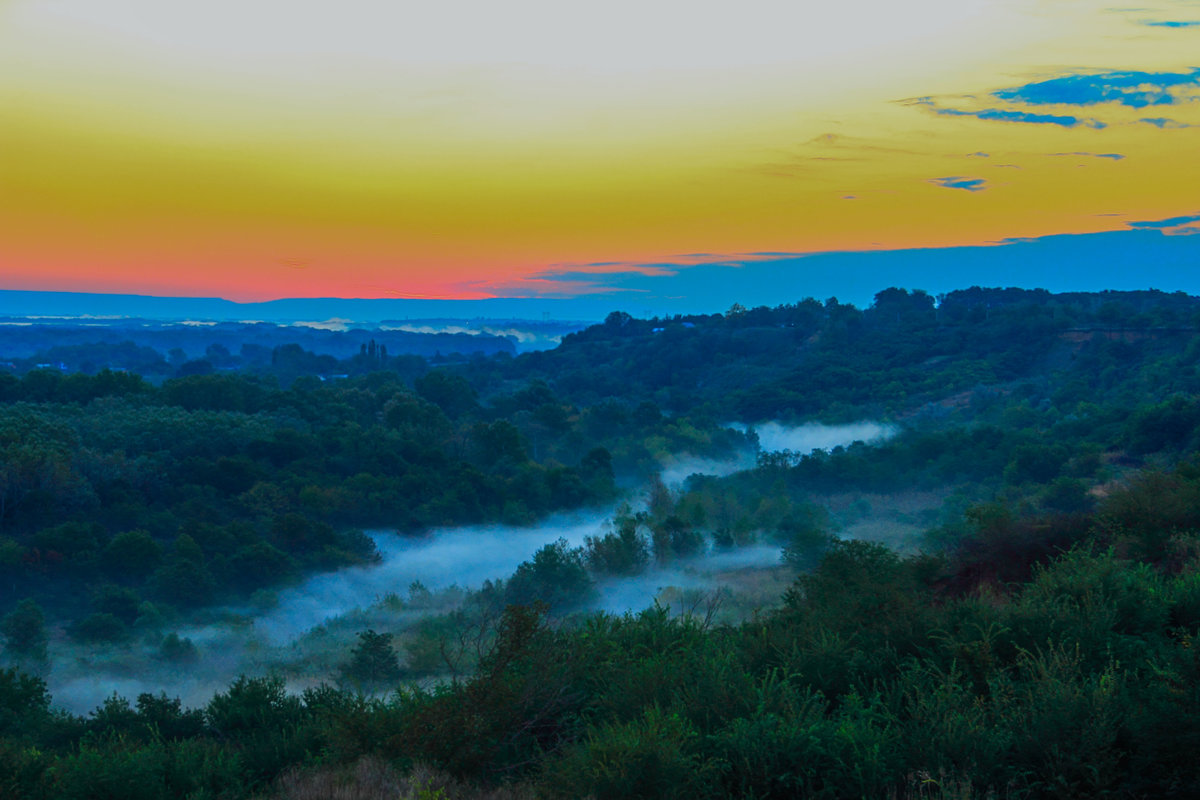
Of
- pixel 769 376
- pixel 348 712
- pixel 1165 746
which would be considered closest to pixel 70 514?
pixel 348 712

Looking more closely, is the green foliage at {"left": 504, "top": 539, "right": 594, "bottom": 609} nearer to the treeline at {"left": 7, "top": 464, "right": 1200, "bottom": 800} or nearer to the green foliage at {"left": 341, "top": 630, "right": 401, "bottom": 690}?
the green foliage at {"left": 341, "top": 630, "right": 401, "bottom": 690}

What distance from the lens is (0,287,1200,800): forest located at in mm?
5371

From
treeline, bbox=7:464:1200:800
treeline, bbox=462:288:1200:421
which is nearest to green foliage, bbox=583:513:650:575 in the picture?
treeline, bbox=7:464:1200:800

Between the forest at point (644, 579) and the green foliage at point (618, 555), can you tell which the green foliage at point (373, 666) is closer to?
the forest at point (644, 579)

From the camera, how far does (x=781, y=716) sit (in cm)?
580

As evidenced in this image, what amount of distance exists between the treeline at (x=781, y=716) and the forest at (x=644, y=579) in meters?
0.03

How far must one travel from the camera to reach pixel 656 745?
5039 millimetres

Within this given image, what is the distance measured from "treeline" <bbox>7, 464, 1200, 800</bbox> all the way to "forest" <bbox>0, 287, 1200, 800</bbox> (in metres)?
0.03

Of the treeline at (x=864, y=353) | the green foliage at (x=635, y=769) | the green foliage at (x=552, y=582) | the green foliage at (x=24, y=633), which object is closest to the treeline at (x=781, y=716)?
the green foliage at (x=635, y=769)

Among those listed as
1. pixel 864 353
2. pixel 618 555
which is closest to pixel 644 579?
pixel 618 555

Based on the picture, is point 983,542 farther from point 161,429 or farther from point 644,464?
point 644,464

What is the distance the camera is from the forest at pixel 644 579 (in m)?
5.37

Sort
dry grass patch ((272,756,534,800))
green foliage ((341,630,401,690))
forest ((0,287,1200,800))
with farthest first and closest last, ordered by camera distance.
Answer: green foliage ((341,630,401,690)) → dry grass patch ((272,756,534,800)) → forest ((0,287,1200,800))

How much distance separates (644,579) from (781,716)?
82.7 feet
